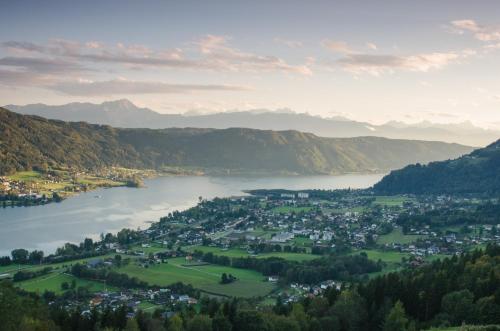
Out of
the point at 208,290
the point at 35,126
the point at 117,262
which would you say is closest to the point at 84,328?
the point at 208,290

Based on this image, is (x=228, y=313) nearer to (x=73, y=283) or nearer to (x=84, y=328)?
(x=84, y=328)

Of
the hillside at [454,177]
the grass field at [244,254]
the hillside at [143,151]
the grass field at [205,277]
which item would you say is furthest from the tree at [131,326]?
the hillside at [143,151]

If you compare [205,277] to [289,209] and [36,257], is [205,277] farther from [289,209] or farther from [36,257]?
[289,209]

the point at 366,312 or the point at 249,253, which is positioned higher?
the point at 366,312

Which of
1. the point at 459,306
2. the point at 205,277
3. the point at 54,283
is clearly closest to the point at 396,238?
the point at 205,277

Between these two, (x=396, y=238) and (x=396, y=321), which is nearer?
(x=396, y=321)

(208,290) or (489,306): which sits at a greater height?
(489,306)

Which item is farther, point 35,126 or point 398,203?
point 35,126
